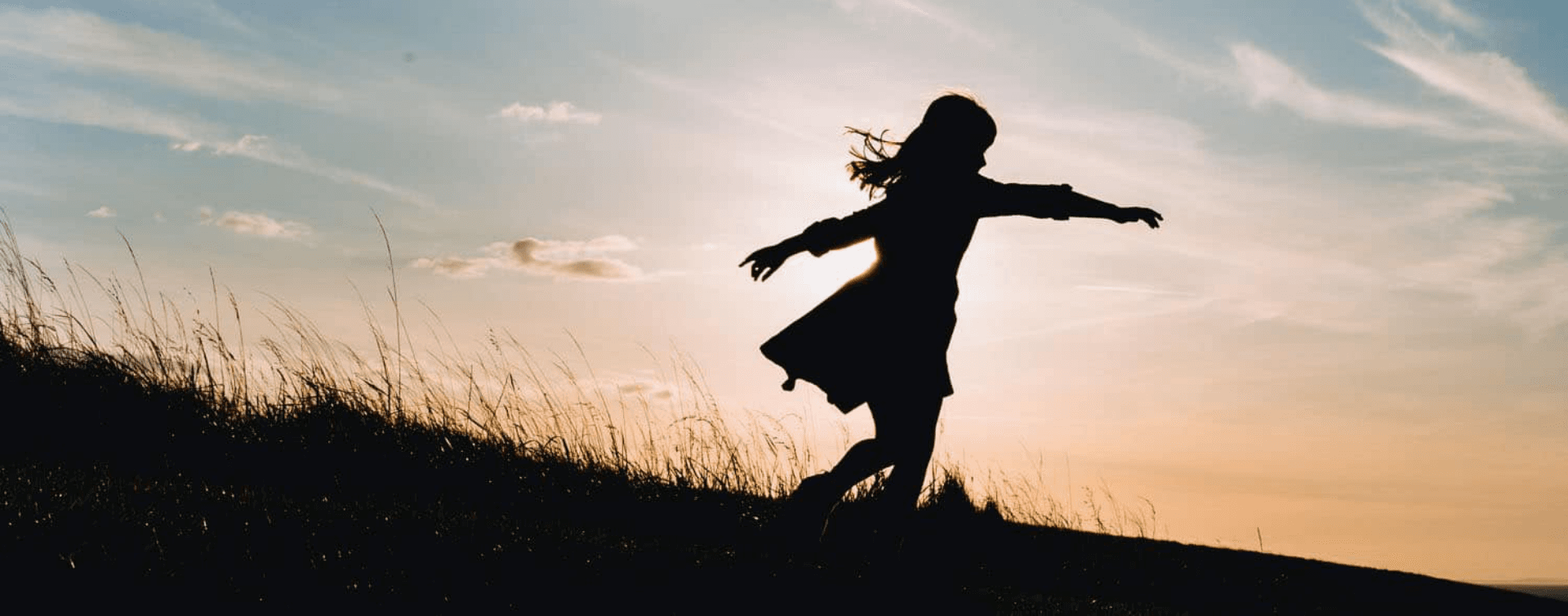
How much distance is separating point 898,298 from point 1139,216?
1.14 metres

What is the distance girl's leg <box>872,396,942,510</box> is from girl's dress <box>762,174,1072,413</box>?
47 millimetres

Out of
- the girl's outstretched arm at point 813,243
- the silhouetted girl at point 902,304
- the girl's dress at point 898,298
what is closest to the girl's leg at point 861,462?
the silhouetted girl at point 902,304

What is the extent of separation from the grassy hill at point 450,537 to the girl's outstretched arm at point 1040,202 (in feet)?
4.59

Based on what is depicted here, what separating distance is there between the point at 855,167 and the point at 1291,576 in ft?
15.1

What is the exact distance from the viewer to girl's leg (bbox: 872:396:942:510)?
4871 mm

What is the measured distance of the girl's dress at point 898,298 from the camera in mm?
4867

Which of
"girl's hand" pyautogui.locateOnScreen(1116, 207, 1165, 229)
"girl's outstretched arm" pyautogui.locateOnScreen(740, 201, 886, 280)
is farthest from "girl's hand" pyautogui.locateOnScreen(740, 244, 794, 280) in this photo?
"girl's hand" pyautogui.locateOnScreen(1116, 207, 1165, 229)

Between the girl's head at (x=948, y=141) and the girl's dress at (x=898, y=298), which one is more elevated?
the girl's head at (x=948, y=141)

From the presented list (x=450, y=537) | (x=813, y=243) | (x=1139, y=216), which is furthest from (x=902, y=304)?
(x=450, y=537)

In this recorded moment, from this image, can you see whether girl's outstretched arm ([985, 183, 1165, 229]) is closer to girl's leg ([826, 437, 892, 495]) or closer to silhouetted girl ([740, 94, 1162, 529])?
silhouetted girl ([740, 94, 1162, 529])

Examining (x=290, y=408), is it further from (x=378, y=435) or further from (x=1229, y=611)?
(x=1229, y=611)

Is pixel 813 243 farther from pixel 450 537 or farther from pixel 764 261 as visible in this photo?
pixel 450 537

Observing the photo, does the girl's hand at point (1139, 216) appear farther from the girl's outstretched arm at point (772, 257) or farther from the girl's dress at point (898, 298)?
the girl's outstretched arm at point (772, 257)

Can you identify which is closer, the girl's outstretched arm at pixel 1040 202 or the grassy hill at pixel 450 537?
the grassy hill at pixel 450 537
